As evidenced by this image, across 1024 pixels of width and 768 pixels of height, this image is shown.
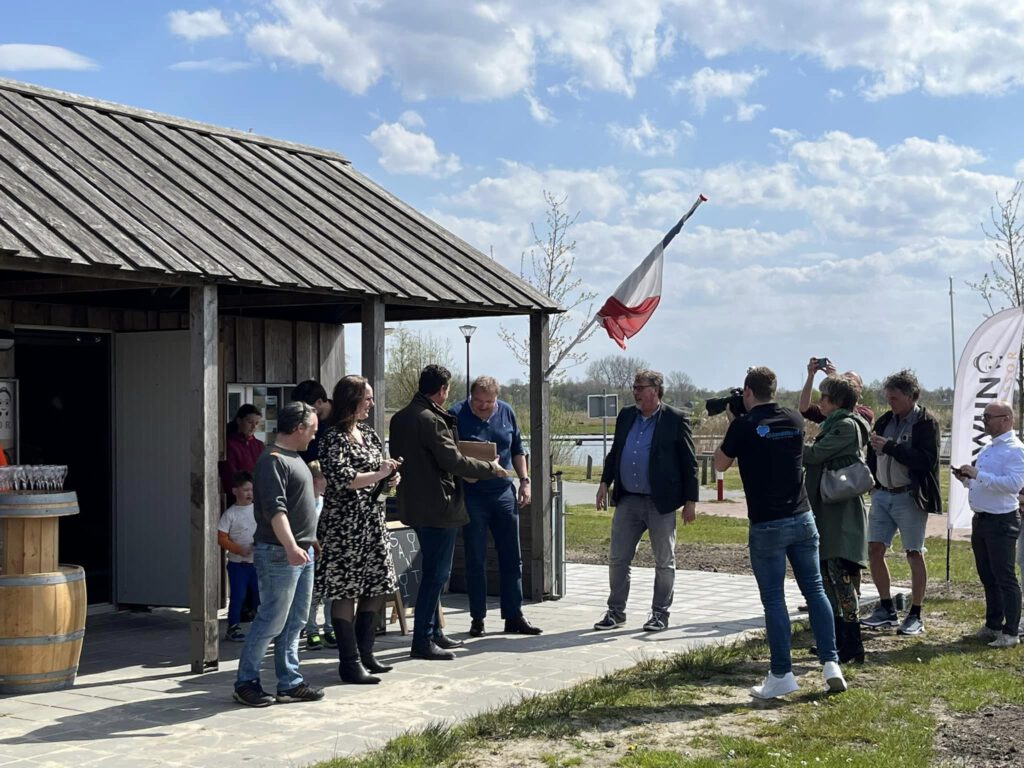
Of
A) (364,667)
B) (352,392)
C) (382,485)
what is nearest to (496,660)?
(364,667)

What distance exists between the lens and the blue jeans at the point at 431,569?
807 centimetres

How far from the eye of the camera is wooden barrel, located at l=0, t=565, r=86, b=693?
7.24 meters

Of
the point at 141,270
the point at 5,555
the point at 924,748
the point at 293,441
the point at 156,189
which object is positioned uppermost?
the point at 156,189

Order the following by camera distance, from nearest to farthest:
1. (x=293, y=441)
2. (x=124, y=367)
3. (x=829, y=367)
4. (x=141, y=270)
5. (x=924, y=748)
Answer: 1. (x=924, y=748)
2. (x=293, y=441)
3. (x=141, y=270)
4. (x=829, y=367)
5. (x=124, y=367)

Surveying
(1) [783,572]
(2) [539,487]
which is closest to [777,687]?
(1) [783,572]

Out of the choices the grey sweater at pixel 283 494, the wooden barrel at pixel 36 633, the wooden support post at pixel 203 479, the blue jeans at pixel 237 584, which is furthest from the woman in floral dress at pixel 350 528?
the blue jeans at pixel 237 584

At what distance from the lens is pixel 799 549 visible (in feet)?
23.2

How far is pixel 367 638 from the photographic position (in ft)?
25.0

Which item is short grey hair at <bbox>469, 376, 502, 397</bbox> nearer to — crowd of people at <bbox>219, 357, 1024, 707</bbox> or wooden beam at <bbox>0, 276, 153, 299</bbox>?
crowd of people at <bbox>219, 357, 1024, 707</bbox>

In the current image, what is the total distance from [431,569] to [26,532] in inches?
98.7

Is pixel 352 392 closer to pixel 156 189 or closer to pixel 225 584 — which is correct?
pixel 156 189

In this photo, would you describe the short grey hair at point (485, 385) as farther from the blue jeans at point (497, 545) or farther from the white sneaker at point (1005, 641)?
the white sneaker at point (1005, 641)

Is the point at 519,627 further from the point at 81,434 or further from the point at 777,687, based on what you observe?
the point at 81,434

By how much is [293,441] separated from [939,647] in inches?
189
